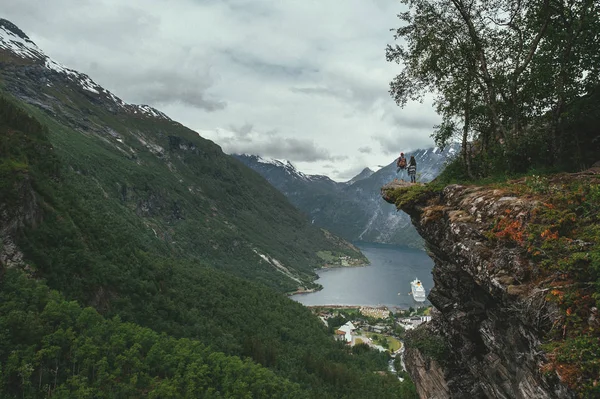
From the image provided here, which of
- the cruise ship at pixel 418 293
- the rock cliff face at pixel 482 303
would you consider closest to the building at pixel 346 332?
the cruise ship at pixel 418 293

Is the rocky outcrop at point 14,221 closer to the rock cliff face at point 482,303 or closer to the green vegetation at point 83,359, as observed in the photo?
the green vegetation at point 83,359

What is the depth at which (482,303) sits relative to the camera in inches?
527

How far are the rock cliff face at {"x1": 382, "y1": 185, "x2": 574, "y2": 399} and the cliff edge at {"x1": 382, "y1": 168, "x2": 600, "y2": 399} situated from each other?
0.03 m

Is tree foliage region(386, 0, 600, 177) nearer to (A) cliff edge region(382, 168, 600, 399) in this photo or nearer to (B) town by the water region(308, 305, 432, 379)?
(A) cliff edge region(382, 168, 600, 399)

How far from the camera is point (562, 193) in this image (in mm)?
10250

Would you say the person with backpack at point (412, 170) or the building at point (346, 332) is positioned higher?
the person with backpack at point (412, 170)

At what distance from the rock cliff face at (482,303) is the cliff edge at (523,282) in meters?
0.03

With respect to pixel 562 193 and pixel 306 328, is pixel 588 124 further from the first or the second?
pixel 306 328

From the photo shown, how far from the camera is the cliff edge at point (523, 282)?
7.42 meters

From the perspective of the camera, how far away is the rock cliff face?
8.81 m

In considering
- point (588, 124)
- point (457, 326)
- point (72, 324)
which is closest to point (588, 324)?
point (457, 326)

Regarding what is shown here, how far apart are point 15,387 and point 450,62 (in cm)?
4476

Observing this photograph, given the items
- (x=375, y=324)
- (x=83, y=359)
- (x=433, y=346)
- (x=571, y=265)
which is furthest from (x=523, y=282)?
(x=375, y=324)

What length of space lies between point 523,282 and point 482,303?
15.2ft
